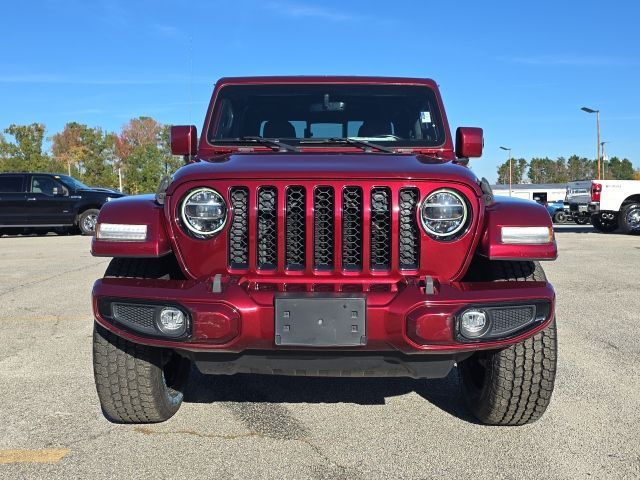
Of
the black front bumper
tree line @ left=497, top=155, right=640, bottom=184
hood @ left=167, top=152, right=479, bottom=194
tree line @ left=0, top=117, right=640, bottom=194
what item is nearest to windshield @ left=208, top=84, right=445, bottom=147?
hood @ left=167, top=152, right=479, bottom=194

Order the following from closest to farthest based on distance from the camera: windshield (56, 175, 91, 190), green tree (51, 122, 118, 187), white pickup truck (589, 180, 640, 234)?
white pickup truck (589, 180, 640, 234)
windshield (56, 175, 91, 190)
green tree (51, 122, 118, 187)

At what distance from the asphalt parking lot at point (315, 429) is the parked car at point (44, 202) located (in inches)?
517

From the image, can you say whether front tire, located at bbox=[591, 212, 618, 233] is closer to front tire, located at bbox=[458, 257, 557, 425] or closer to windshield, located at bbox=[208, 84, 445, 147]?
windshield, located at bbox=[208, 84, 445, 147]

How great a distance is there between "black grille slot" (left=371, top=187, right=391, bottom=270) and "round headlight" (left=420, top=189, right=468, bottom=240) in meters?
Result: 0.16

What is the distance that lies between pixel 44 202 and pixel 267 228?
16260mm

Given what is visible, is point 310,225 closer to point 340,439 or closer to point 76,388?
point 340,439

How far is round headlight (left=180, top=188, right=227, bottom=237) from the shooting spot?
2.86m

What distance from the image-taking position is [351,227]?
9.32 feet

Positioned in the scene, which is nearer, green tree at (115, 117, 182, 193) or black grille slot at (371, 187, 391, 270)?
black grille slot at (371, 187, 391, 270)

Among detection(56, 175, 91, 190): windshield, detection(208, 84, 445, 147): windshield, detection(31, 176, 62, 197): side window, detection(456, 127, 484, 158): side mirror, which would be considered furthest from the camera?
detection(56, 175, 91, 190): windshield

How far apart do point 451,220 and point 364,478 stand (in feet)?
3.96

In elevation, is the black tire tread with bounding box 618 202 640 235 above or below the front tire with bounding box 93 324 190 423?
above

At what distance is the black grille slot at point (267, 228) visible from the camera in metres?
2.84

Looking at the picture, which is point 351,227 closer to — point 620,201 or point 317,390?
point 317,390
